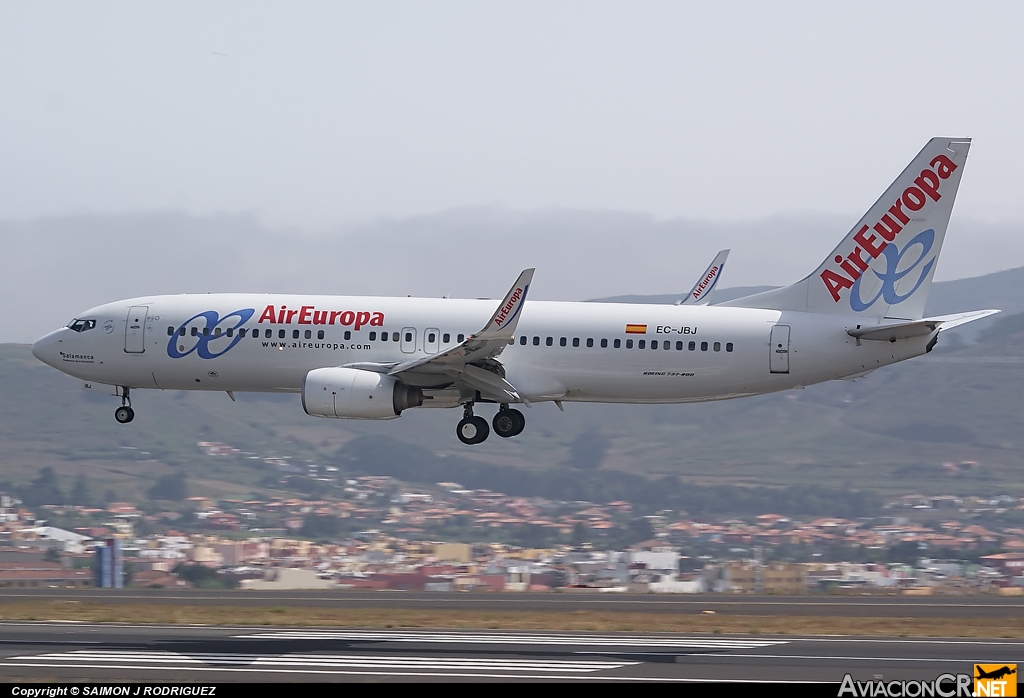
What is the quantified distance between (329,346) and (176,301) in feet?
19.6

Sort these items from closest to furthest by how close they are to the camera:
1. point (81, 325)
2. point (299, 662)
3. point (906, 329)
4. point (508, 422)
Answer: point (299, 662)
point (906, 329)
point (508, 422)
point (81, 325)

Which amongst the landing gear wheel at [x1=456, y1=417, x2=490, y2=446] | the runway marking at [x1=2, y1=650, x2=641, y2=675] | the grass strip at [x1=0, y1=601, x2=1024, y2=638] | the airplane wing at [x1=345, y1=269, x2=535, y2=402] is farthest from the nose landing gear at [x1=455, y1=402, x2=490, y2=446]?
the runway marking at [x1=2, y1=650, x2=641, y2=675]

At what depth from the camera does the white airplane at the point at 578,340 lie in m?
40.6

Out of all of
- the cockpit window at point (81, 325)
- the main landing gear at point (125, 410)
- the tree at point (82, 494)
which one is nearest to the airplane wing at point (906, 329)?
the main landing gear at point (125, 410)

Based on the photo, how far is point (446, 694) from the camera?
2245 cm

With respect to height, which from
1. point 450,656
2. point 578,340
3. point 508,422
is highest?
point 578,340

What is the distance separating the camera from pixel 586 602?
51.1 m

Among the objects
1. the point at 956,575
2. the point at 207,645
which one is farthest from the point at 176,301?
the point at 956,575

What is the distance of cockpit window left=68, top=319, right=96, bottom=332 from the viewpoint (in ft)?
146

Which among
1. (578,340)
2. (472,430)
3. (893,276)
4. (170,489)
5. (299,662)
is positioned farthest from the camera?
(170,489)

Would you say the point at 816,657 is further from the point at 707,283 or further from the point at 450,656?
the point at 707,283

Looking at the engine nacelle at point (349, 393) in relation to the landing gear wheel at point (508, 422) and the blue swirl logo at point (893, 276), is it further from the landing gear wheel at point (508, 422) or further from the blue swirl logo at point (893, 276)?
the blue swirl logo at point (893, 276)

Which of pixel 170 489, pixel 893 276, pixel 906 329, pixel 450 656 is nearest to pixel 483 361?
pixel 450 656

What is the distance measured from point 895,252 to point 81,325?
2768cm
